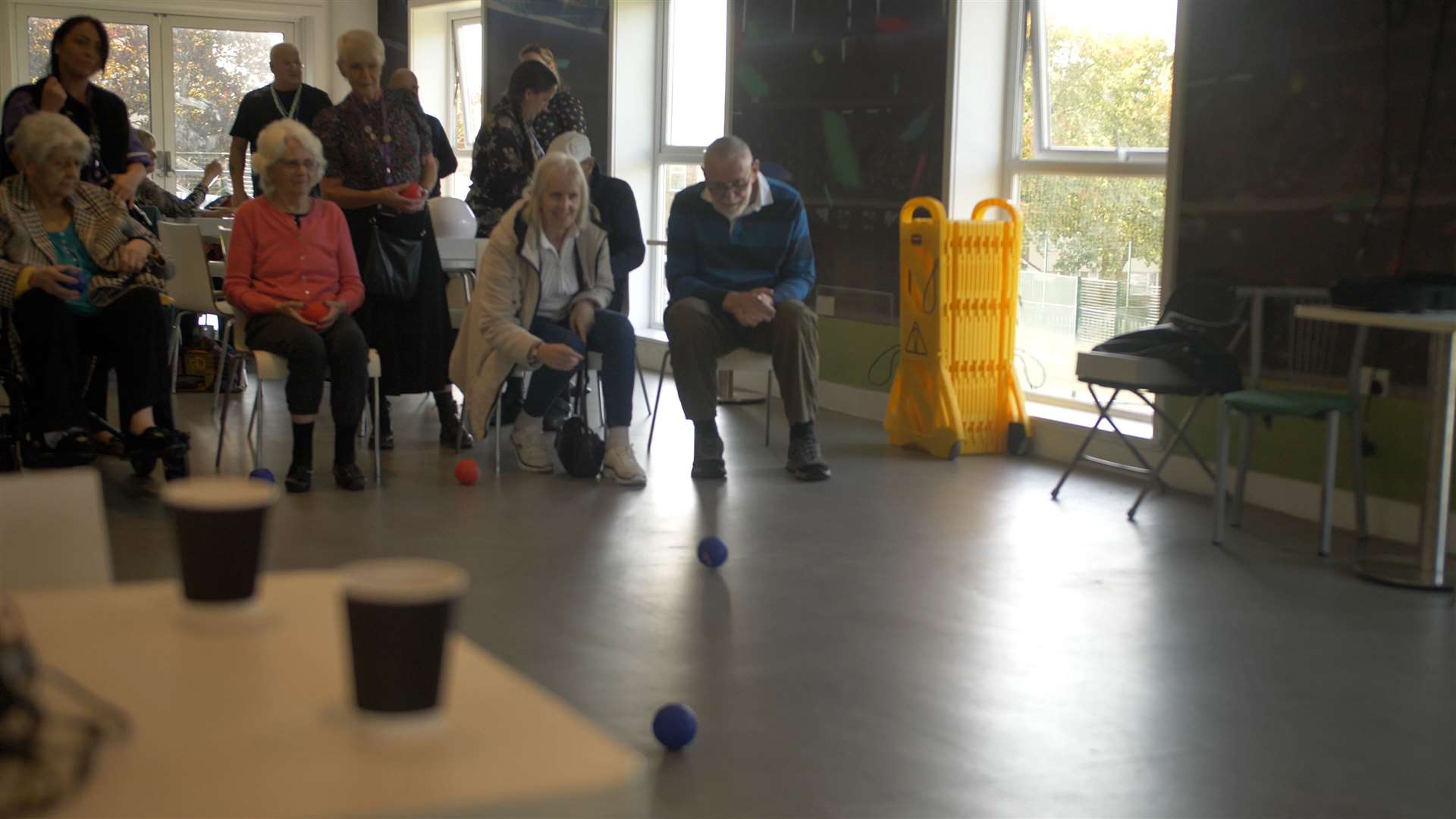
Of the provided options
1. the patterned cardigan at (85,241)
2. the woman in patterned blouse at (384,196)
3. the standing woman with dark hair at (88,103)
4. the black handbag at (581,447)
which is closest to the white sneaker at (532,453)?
the black handbag at (581,447)

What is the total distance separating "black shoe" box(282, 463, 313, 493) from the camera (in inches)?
200

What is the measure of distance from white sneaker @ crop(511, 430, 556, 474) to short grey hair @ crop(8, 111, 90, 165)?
5.99 feet

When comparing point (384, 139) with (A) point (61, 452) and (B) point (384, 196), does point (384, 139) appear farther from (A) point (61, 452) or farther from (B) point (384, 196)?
(A) point (61, 452)

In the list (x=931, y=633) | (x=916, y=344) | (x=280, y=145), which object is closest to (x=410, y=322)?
(x=280, y=145)

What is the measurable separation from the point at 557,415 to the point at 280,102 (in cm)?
216

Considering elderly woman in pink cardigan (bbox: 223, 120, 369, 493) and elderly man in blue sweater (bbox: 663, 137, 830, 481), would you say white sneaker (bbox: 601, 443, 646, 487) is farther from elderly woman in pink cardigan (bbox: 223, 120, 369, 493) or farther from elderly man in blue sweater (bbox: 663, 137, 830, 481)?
elderly woman in pink cardigan (bbox: 223, 120, 369, 493)

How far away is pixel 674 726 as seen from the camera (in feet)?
9.03

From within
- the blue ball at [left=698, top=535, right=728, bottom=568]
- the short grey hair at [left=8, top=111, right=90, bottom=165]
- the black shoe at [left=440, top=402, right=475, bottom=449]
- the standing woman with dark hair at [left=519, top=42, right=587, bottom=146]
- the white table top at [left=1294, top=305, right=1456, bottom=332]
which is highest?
the standing woman with dark hair at [left=519, top=42, right=587, bottom=146]

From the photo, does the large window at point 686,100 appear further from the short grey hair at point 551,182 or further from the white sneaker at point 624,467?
the white sneaker at point 624,467

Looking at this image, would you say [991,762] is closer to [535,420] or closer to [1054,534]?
[1054,534]

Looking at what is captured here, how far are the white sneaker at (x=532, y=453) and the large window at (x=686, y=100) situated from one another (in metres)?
3.72

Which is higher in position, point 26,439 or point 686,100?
point 686,100

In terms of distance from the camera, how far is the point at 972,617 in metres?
3.75

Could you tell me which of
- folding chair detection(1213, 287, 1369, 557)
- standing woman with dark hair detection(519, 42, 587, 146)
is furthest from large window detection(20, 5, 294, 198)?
folding chair detection(1213, 287, 1369, 557)
